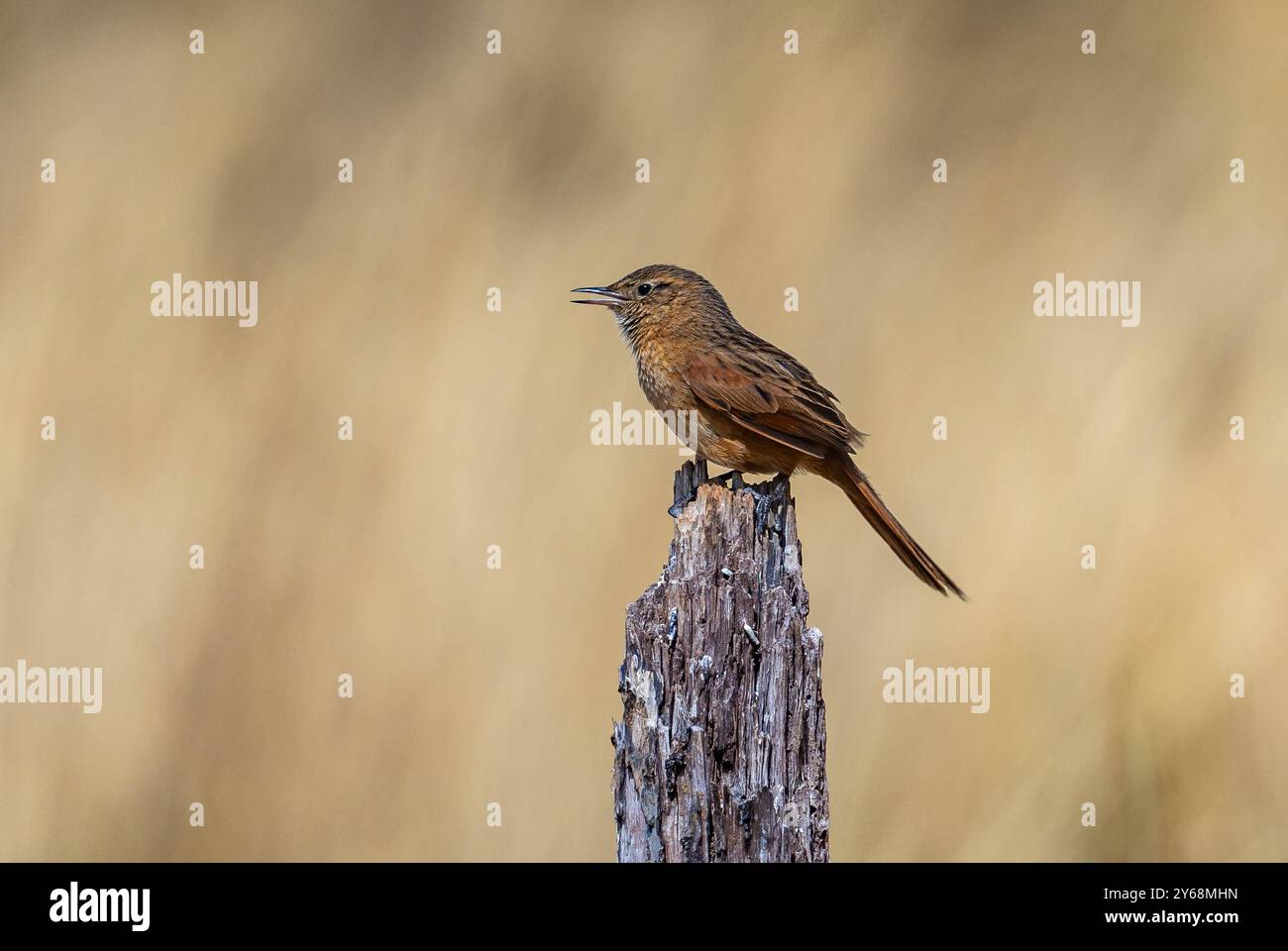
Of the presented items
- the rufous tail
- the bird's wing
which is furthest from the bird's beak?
the rufous tail

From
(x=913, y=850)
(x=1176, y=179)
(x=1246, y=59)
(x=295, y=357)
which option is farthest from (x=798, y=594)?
(x=1246, y=59)

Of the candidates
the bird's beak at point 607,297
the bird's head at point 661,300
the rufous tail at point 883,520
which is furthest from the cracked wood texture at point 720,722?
the bird's beak at point 607,297

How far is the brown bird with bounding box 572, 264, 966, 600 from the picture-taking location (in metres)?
5.37

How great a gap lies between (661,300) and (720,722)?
8.85 ft

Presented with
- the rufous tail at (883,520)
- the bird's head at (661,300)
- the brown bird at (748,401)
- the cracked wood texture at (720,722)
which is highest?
the bird's head at (661,300)

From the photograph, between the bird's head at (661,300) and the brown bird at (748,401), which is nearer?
the brown bird at (748,401)

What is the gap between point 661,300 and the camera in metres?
6.06

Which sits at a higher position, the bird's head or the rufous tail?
the bird's head

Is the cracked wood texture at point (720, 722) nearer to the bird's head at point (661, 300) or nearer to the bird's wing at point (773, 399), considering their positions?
the bird's wing at point (773, 399)

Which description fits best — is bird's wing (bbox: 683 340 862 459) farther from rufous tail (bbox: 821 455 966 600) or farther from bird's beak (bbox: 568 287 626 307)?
bird's beak (bbox: 568 287 626 307)

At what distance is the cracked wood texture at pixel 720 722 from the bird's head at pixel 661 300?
2185 millimetres

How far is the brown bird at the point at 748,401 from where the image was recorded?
5.37 m

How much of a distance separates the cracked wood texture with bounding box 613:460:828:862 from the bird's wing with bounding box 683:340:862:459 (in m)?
1.46

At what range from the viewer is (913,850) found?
706cm
